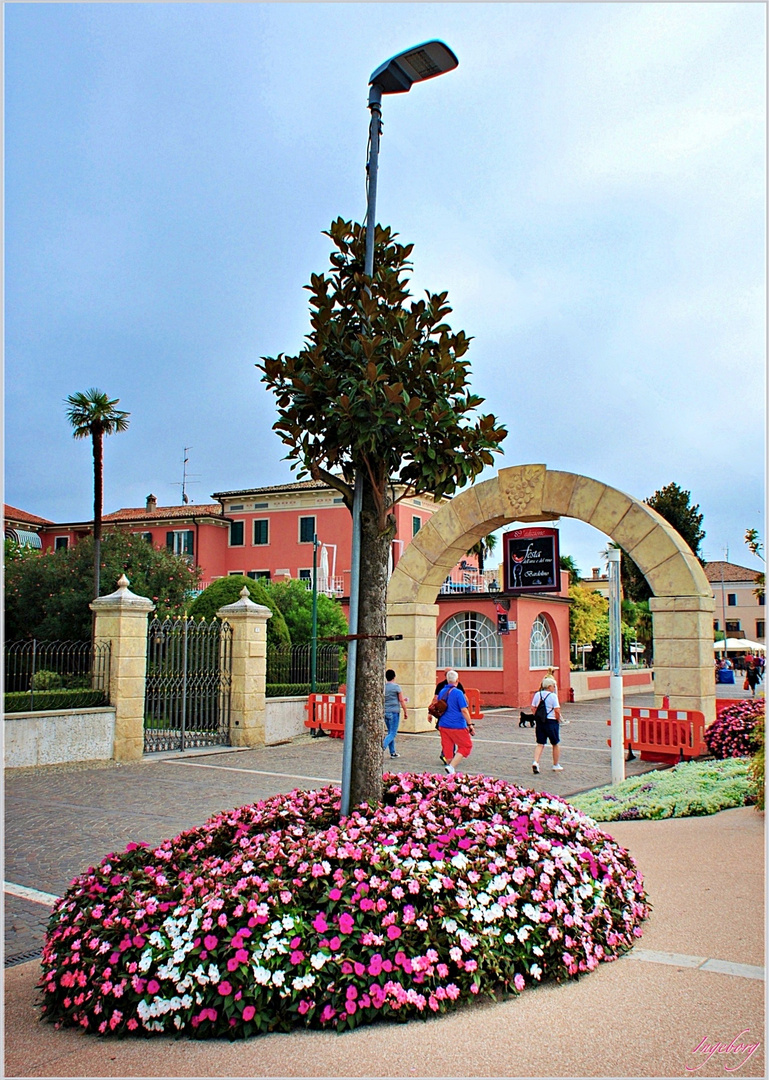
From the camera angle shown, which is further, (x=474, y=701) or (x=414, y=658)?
(x=474, y=701)

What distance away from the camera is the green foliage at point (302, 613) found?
24.4 metres

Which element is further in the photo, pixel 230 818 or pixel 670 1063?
pixel 230 818

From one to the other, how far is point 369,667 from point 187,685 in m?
11.4

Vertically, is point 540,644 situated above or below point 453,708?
above

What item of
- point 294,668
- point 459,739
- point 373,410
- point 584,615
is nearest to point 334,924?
point 373,410

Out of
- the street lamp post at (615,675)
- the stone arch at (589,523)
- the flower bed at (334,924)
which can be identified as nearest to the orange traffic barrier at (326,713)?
the stone arch at (589,523)

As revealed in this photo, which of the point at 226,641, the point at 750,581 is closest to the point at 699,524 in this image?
the point at 750,581

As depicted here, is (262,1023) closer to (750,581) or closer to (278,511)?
(278,511)

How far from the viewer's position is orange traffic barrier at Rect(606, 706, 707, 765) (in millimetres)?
13719

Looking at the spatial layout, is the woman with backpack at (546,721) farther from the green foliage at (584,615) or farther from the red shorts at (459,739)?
the green foliage at (584,615)

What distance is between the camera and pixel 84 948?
4320 mm

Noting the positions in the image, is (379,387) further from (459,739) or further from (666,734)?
(666,734)

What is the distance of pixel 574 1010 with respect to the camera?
3.90m

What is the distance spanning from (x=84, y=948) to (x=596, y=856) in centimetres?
303
